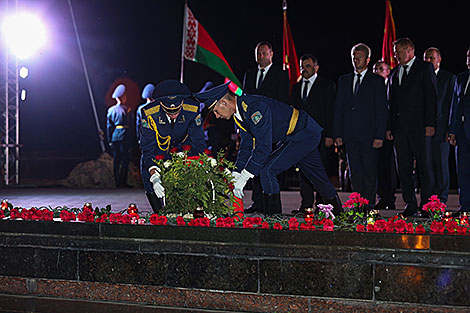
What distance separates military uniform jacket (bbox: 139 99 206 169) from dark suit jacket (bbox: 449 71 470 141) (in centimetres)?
260

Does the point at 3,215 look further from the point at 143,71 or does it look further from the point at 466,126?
the point at 143,71

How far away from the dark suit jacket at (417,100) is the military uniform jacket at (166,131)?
84.9 inches

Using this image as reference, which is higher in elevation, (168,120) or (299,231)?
(168,120)

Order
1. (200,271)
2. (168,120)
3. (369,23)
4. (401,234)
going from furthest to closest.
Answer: (369,23), (168,120), (200,271), (401,234)

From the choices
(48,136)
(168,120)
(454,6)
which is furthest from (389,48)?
(48,136)

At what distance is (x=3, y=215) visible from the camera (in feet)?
13.4

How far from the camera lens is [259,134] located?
4258 mm

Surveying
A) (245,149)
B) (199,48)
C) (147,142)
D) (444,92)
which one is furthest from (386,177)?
(199,48)

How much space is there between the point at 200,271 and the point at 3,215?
1668 millimetres

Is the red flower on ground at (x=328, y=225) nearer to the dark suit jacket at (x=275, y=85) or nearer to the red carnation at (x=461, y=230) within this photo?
the red carnation at (x=461, y=230)

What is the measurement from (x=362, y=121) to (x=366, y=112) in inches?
4.4

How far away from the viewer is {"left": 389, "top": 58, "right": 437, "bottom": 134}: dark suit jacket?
5.54 meters

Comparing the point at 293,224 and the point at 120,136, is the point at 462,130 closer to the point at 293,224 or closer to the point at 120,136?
the point at 293,224

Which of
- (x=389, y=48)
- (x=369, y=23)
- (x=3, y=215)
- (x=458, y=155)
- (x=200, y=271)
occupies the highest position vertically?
(x=369, y=23)
